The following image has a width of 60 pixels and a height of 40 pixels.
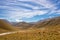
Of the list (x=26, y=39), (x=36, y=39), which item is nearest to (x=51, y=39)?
(x=36, y=39)

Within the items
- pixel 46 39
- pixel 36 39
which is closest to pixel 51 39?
pixel 46 39

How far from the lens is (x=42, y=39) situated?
18.8 meters

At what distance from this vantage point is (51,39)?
61.0ft

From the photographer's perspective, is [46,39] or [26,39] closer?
[46,39]

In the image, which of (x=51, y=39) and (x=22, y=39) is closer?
(x=51, y=39)

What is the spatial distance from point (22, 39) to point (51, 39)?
3975 millimetres

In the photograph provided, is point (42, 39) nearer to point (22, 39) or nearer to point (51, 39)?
point (51, 39)

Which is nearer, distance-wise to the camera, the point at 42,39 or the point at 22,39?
the point at 42,39

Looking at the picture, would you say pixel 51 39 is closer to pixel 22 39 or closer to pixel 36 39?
pixel 36 39

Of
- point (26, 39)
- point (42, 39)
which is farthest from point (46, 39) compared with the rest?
point (26, 39)

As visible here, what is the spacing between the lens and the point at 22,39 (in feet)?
67.9

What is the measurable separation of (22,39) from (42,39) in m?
3.04

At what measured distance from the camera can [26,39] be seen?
69.3 ft

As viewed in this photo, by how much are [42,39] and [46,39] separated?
0.46 metres
